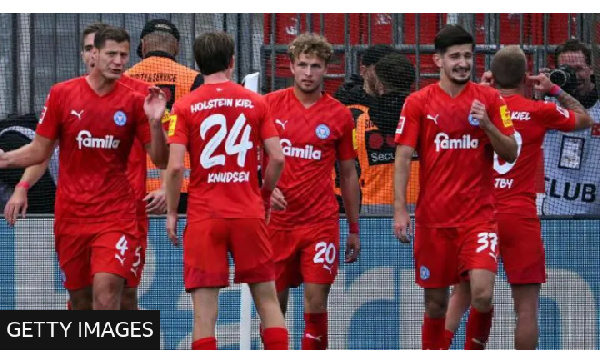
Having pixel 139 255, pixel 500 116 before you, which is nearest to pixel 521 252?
pixel 500 116

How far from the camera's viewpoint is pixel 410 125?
9.55 metres

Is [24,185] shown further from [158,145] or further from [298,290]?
[298,290]

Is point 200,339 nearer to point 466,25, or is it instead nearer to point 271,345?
point 271,345

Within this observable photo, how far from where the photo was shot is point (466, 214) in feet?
31.0

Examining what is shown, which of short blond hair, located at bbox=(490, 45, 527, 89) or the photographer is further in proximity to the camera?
the photographer

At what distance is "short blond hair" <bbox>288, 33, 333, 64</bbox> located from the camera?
9.80m

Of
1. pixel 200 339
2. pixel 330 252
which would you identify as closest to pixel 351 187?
pixel 330 252

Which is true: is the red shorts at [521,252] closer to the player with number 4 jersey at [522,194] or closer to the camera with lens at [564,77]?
the player with number 4 jersey at [522,194]

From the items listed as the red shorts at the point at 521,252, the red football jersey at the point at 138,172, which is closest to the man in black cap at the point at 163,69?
the red football jersey at the point at 138,172

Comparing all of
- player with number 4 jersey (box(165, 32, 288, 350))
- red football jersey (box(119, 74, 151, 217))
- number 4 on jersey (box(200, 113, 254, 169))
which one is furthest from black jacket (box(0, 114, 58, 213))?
number 4 on jersey (box(200, 113, 254, 169))

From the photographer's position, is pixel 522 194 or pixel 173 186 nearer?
pixel 173 186

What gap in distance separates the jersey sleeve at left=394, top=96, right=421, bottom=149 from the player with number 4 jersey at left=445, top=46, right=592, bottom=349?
768 millimetres

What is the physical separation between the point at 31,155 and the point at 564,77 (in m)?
3.97

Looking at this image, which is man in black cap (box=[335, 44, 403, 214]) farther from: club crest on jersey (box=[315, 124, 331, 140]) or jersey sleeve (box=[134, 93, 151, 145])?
jersey sleeve (box=[134, 93, 151, 145])
